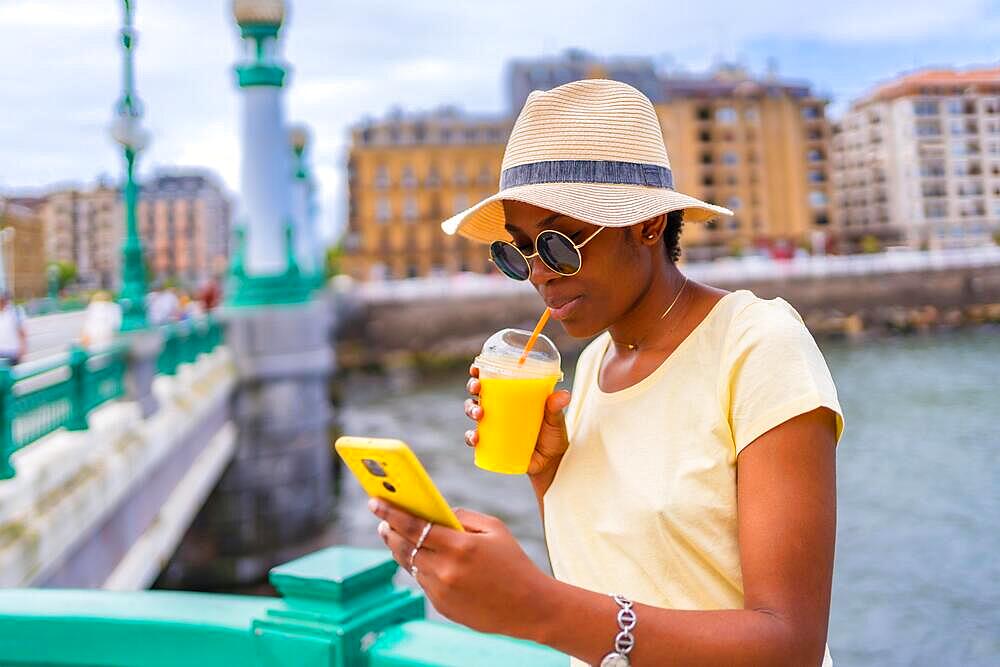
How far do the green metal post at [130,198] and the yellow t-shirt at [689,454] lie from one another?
342 inches

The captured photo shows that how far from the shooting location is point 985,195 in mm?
2740

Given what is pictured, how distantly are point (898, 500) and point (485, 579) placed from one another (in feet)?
41.3

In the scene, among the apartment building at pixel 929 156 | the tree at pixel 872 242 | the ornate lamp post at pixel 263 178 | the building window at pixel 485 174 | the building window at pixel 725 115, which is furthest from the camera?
the building window at pixel 485 174

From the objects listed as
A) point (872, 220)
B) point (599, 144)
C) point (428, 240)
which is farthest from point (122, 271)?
point (428, 240)

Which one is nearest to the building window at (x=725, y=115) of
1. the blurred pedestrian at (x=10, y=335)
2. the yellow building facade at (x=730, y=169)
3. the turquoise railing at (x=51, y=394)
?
the yellow building facade at (x=730, y=169)

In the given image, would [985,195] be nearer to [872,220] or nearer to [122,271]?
[872,220]

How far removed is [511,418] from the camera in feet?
4.42

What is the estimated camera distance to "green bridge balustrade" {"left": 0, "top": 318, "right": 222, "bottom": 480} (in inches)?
185

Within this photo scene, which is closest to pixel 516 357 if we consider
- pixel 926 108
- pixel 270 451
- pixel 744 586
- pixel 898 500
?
pixel 744 586

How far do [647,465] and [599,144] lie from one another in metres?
0.46

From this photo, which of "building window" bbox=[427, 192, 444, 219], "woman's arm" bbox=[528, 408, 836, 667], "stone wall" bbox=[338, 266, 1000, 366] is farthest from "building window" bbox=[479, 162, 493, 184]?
"woman's arm" bbox=[528, 408, 836, 667]

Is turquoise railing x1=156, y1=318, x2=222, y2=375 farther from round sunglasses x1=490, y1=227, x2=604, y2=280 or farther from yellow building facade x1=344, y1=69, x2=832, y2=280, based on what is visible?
yellow building facade x1=344, y1=69, x2=832, y2=280

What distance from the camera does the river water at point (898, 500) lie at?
8.18 metres

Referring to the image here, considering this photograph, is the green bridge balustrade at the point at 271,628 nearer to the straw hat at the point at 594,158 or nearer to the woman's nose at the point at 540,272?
the woman's nose at the point at 540,272
